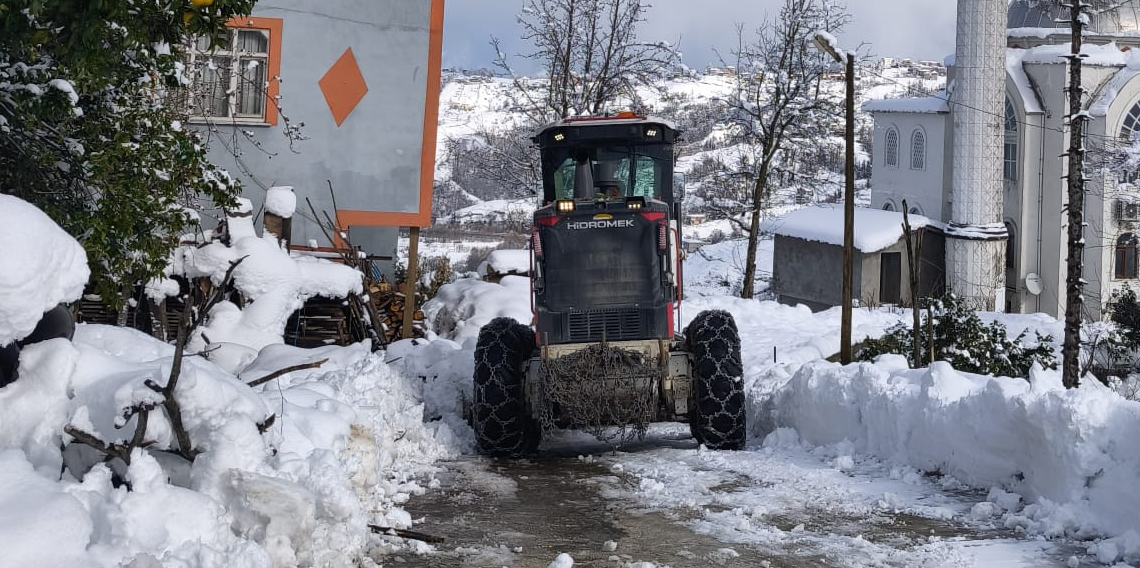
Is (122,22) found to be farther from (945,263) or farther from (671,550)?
(945,263)

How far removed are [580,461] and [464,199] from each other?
90.6 metres

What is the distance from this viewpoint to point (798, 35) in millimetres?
39062

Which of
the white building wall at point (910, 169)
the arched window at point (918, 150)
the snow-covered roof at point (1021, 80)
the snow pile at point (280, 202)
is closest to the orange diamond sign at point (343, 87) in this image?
the snow pile at point (280, 202)

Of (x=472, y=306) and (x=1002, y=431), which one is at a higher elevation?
(x=472, y=306)

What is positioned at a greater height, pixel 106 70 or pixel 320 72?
pixel 320 72

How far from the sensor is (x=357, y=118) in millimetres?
17469

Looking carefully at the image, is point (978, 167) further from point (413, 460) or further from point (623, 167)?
point (413, 460)

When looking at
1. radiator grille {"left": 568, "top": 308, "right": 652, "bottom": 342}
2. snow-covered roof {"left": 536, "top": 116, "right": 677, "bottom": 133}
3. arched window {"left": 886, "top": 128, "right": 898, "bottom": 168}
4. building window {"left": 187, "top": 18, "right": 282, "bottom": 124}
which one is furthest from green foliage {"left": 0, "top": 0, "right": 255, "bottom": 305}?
arched window {"left": 886, "top": 128, "right": 898, "bottom": 168}

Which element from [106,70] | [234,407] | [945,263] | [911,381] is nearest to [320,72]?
[106,70]

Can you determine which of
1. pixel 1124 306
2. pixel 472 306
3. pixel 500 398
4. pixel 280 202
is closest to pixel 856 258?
pixel 1124 306

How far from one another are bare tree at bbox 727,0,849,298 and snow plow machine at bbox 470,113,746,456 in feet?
85.7

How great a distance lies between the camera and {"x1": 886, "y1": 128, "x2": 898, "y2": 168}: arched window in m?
48.1

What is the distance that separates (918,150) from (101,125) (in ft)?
133

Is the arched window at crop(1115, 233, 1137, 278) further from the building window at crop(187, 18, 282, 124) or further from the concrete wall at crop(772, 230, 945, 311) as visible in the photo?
the building window at crop(187, 18, 282, 124)
